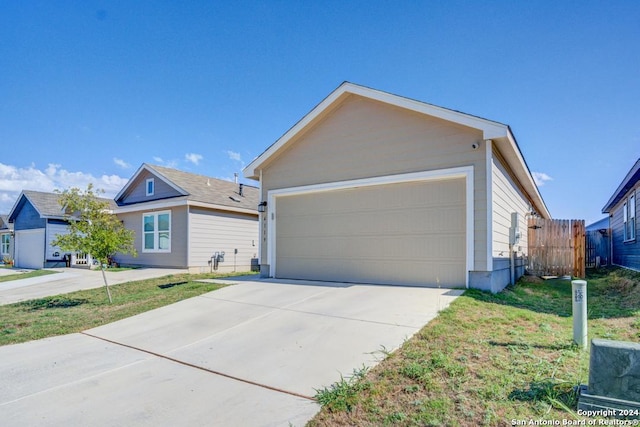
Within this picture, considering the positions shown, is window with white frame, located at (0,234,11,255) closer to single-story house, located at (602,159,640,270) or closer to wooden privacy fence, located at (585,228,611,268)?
single-story house, located at (602,159,640,270)

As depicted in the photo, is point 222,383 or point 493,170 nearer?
point 222,383

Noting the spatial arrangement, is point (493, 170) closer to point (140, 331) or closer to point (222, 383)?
point (222, 383)

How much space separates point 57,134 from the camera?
15.7m

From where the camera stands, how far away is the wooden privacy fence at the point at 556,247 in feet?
37.0

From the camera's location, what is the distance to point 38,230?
2089 centimetres

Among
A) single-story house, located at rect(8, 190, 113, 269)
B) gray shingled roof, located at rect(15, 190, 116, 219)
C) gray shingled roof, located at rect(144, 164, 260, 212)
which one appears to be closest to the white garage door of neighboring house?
single-story house, located at rect(8, 190, 113, 269)

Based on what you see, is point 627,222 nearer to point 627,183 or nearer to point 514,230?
point 627,183

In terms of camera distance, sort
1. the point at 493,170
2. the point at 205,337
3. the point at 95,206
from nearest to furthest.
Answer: the point at 205,337
the point at 493,170
the point at 95,206

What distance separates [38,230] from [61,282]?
9994mm

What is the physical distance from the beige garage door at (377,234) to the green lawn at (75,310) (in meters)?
2.66

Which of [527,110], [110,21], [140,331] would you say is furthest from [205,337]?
[527,110]

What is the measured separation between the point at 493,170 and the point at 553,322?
353 cm

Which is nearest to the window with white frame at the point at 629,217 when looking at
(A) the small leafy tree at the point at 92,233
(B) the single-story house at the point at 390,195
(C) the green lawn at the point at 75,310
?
(B) the single-story house at the point at 390,195

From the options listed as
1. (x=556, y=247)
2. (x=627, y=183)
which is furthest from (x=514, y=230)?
(x=627, y=183)
